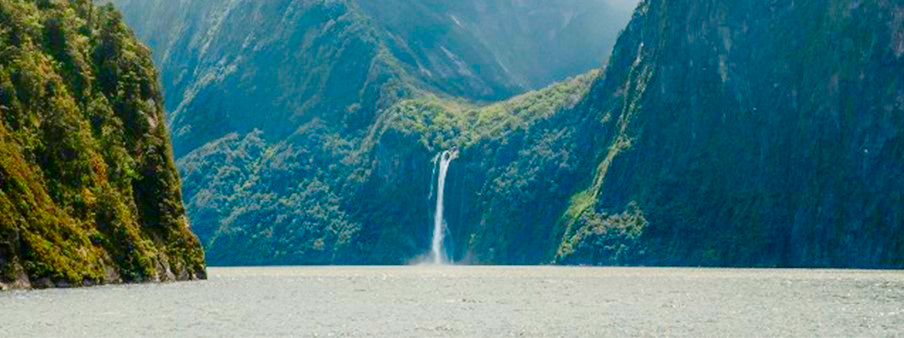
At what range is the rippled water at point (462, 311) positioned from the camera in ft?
242

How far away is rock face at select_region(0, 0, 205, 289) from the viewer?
4604 inches

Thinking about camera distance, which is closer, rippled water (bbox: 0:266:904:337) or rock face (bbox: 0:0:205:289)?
rippled water (bbox: 0:266:904:337)

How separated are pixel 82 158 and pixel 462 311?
53.4 meters

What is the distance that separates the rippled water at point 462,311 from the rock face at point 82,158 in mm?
5165

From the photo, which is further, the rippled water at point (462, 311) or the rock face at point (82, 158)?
the rock face at point (82, 158)

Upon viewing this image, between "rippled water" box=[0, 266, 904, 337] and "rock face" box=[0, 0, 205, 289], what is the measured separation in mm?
5165

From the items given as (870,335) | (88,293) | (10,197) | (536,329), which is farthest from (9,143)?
(870,335)

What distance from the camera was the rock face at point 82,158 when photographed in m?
117

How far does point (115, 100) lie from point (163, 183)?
392 inches

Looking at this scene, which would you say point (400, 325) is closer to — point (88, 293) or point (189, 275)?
point (88, 293)

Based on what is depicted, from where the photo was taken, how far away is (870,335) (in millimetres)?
69062

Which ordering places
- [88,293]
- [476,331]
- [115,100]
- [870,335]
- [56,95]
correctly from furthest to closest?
[115,100] → [56,95] → [88,293] → [476,331] → [870,335]

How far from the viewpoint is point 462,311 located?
3632 inches

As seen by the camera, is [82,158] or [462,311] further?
[82,158]
